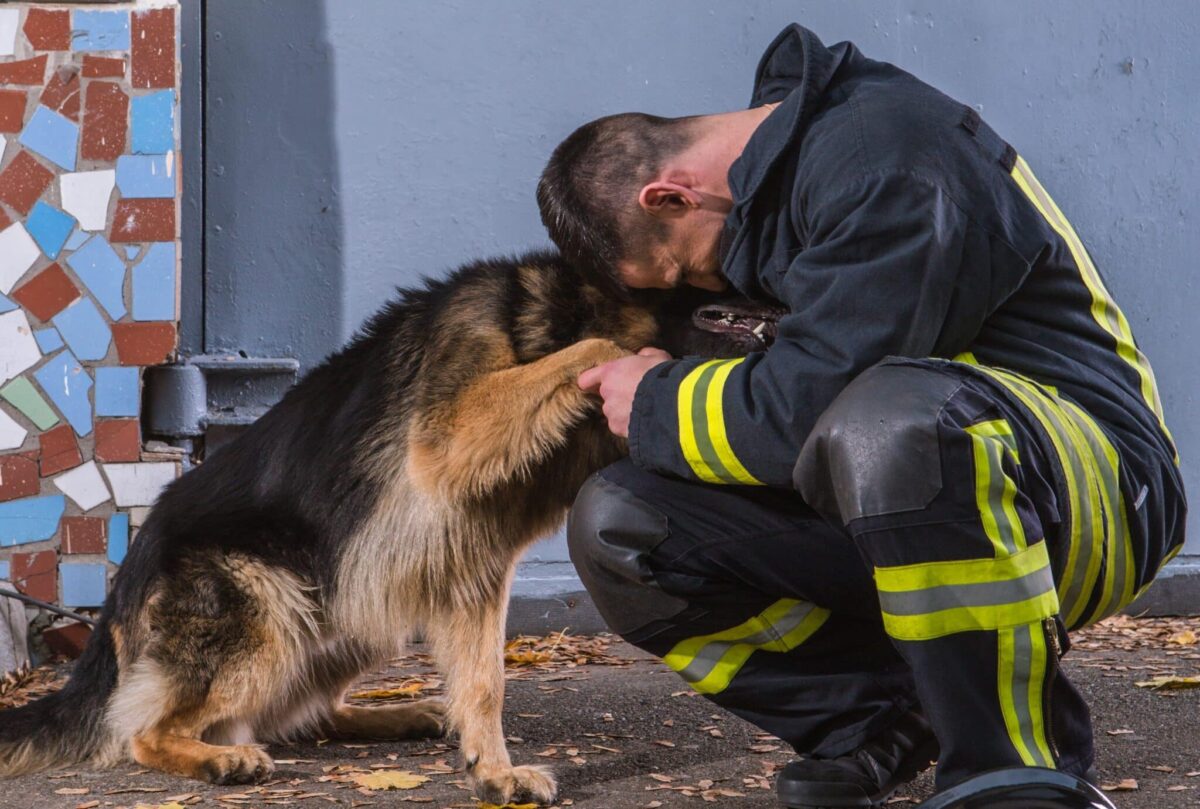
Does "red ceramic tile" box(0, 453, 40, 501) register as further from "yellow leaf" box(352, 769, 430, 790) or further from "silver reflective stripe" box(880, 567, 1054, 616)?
"silver reflective stripe" box(880, 567, 1054, 616)

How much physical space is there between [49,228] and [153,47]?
2.52 feet

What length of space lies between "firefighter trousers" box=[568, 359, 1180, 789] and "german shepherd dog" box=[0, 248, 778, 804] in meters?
0.48

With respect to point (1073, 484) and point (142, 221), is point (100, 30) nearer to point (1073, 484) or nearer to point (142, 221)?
point (142, 221)

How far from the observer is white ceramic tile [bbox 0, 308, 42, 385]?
4.28 m

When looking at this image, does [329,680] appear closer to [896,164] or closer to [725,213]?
[725,213]

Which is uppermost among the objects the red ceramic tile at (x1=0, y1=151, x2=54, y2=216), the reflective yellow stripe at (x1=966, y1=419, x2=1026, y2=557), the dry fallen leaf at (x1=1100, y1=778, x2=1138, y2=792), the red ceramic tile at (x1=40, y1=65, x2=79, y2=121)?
the red ceramic tile at (x1=40, y1=65, x2=79, y2=121)

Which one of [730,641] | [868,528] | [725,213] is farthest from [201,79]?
[868,528]

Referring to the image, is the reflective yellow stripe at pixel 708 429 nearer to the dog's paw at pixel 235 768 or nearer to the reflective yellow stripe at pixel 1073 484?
the reflective yellow stripe at pixel 1073 484

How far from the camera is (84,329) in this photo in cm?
431

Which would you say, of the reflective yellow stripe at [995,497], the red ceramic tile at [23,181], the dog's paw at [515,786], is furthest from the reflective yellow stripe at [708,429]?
the red ceramic tile at [23,181]

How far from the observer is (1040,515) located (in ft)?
6.42

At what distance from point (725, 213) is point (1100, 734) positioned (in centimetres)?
169

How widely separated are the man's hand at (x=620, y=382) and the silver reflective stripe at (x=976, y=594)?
0.73 meters

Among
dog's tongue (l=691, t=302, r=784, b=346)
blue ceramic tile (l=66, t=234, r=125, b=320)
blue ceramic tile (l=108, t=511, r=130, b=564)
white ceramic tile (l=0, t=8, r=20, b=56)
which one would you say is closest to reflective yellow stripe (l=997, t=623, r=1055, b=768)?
dog's tongue (l=691, t=302, r=784, b=346)
